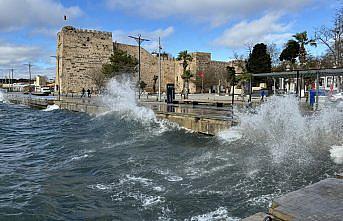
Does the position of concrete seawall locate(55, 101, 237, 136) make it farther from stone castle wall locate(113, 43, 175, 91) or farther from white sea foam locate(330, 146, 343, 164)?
stone castle wall locate(113, 43, 175, 91)

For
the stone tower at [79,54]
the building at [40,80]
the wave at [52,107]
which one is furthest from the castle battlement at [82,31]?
the building at [40,80]

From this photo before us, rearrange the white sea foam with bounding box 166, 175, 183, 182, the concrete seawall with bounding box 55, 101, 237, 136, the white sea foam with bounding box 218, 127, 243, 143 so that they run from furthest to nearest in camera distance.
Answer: the concrete seawall with bounding box 55, 101, 237, 136
the white sea foam with bounding box 218, 127, 243, 143
the white sea foam with bounding box 166, 175, 183, 182

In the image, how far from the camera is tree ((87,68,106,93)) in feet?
182

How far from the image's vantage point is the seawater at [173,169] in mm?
6371

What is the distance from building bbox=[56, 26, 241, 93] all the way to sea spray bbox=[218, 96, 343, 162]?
41.2m

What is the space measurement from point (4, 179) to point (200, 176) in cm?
512

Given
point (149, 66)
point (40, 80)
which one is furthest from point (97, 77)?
point (40, 80)

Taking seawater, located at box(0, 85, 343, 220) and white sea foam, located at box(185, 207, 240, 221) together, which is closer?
white sea foam, located at box(185, 207, 240, 221)

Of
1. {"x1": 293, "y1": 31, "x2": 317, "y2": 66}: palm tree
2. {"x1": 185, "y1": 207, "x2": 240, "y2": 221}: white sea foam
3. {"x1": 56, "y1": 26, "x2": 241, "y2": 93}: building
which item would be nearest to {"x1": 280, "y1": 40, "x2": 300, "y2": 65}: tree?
{"x1": 293, "y1": 31, "x2": 317, "y2": 66}: palm tree

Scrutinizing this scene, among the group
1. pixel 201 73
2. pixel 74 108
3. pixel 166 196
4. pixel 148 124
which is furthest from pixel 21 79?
pixel 166 196

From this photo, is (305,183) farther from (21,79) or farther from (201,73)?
(21,79)

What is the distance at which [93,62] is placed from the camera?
201 feet

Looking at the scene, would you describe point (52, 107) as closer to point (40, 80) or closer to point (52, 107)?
point (52, 107)

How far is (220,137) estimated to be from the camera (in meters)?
13.3
